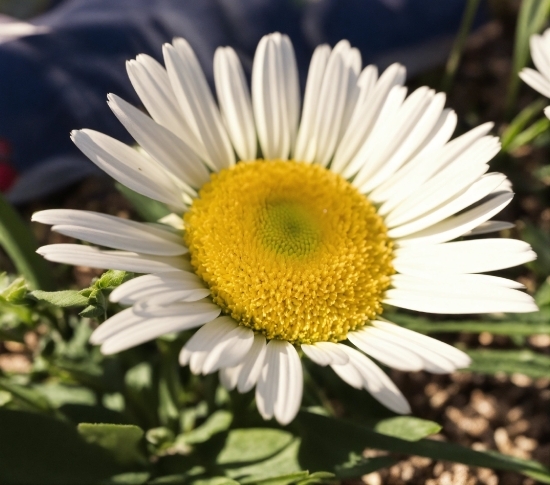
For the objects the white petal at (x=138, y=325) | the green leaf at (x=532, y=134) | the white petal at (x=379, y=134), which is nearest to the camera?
the white petal at (x=138, y=325)

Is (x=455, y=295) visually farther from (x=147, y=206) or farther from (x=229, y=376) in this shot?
(x=147, y=206)

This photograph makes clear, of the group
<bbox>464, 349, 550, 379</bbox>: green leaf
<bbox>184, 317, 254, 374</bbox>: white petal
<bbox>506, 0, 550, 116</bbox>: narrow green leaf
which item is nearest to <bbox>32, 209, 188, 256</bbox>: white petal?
<bbox>184, 317, 254, 374</bbox>: white petal

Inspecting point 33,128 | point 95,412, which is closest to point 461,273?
point 95,412

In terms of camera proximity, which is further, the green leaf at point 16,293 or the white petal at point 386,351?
the green leaf at point 16,293

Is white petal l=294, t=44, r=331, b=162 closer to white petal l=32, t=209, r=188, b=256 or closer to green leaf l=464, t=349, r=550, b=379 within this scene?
white petal l=32, t=209, r=188, b=256

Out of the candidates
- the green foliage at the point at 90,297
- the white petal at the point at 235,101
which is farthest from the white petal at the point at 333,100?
the green foliage at the point at 90,297

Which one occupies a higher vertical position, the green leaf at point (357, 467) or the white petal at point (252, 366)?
the white petal at point (252, 366)

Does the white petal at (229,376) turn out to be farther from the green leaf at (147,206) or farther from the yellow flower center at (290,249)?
the green leaf at (147,206)

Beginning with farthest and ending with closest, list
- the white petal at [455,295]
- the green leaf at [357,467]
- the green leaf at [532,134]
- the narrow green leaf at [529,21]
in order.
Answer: the narrow green leaf at [529,21], the green leaf at [532,134], the green leaf at [357,467], the white petal at [455,295]
